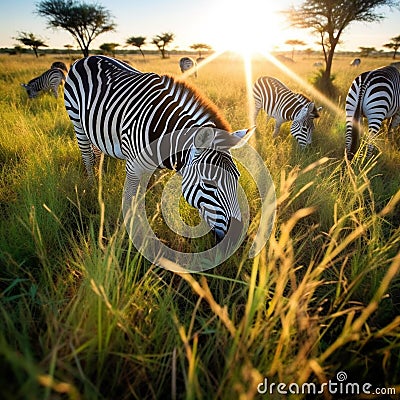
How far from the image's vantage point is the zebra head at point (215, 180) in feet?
7.08

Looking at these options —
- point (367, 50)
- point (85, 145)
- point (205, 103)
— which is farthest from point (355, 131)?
point (367, 50)

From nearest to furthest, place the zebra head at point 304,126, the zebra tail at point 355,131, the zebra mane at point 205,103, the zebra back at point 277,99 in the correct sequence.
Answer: the zebra mane at point 205,103, the zebra tail at point 355,131, the zebra head at point 304,126, the zebra back at point 277,99

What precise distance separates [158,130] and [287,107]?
508cm

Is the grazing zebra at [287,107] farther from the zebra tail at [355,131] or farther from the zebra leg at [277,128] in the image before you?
the zebra tail at [355,131]

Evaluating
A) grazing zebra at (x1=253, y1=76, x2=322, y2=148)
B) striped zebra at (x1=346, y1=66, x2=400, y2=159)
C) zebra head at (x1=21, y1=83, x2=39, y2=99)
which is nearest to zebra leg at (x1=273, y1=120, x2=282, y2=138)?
grazing zebra at (x1=253, y1=76, x2=322, y2=148)

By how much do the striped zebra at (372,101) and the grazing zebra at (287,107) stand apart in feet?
2.55

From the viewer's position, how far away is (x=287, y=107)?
6.69 m

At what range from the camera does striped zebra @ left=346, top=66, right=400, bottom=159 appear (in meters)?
5.21

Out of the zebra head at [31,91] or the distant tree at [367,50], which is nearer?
the zebra head at [31,91]

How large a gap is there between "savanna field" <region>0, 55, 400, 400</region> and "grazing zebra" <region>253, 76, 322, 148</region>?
1.42 metres

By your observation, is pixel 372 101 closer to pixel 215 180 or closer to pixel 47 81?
pixel 215 180

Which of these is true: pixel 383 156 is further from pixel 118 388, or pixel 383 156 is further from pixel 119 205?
pixel 118 388

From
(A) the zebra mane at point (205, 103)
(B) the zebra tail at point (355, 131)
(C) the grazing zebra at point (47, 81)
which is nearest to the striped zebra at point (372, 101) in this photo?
(B) the zebra tail at point (355, 131)

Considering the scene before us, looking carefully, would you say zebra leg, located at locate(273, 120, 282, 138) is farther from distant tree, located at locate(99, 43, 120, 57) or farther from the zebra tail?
distant tree, located at locate(99, 43, 120, 57)
